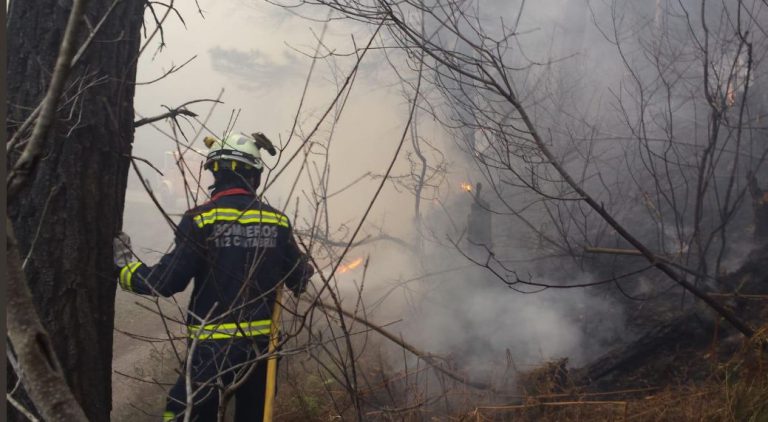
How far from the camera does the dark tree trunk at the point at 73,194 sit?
6.95ft

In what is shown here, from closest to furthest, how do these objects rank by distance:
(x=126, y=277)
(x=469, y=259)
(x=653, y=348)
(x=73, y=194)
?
(x=73, y=194)
(x=126, y=277)
(x=469, y=259)
(x=653, y=348)

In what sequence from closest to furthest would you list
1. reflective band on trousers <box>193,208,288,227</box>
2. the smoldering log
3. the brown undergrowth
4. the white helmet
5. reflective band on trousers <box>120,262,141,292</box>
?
reflective band on trousers <box>120,262,141,292</box>, the brown undergrowth, reflective band on trousers <box>193,208,288,227</box>, the white helmet, the smoldering log

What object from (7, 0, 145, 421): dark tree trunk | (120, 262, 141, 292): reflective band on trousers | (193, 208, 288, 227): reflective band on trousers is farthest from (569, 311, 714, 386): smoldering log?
(7, 0, 145, 421): dark tree trunk

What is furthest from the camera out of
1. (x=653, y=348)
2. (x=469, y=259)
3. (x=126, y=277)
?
(x=653, y=348)

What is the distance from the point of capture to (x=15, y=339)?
816 millimetres

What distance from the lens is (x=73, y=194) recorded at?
2.16 metres

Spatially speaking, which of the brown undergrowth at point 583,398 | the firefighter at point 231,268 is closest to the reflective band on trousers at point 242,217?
→ the firefighter at point 231,268

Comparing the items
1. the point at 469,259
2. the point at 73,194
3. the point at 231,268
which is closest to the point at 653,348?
the point at 469,259

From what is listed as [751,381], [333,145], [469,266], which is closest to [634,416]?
[751,381]

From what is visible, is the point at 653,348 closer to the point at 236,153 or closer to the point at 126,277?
the point at 236,153

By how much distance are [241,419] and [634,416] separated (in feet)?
8.21

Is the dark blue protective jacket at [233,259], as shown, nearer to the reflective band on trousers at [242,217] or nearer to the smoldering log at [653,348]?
the reflective band on trousers at [242,217]

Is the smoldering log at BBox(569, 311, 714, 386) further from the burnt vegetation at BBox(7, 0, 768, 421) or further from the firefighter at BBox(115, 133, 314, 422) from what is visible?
the firefighter at BBox(115, 133, 314, 422)

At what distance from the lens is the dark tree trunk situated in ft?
6.95
